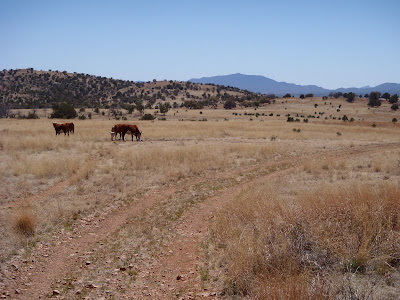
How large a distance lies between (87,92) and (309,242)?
292 feet

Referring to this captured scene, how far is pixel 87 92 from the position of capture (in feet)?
284

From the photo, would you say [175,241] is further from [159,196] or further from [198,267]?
[159,196]

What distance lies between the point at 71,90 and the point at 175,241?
290 ft

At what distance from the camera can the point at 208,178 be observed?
43.6 ft

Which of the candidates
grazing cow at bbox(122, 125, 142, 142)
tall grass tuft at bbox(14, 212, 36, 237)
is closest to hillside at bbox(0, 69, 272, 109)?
grazing cow at bbox(122, 125, 142, 142)

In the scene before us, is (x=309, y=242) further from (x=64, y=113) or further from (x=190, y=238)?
(x=64, y=113)

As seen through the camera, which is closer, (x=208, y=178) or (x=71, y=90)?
(x=208, y=178)

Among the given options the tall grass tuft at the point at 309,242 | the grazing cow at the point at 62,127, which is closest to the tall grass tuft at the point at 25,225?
the tall grass tuft at the point at 309,242

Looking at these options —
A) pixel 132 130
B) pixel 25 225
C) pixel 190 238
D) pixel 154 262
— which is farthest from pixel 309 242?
→ pixel 132 130

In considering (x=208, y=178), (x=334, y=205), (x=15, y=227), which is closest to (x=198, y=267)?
(x=334, y=205)

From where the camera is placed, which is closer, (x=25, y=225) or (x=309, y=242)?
(x=309, y=242)

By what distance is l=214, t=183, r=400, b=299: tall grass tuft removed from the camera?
4.73m

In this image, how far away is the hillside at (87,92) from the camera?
240ft

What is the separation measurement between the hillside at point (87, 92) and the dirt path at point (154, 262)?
52225 mm
